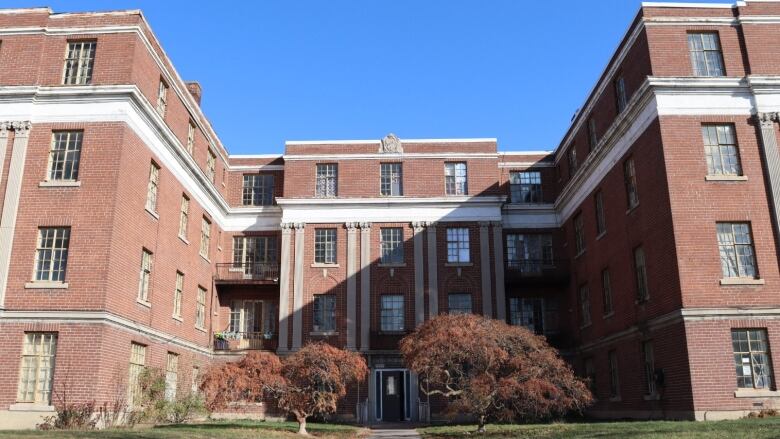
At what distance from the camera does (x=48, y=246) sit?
22250 millimetres

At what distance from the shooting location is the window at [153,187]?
84.5 feet

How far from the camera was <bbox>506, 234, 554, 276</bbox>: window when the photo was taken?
36.1 meters

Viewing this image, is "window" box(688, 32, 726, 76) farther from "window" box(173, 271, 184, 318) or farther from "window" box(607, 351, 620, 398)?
"window" box(173, 271, 184, 318)

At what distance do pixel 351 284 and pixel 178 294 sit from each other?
29.4ft

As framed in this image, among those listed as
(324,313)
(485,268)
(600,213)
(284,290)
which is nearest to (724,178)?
(600,213)

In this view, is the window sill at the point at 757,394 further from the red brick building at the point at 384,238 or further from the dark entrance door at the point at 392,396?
the dark entrance door at the point at 392,396

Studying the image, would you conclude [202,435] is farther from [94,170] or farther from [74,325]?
[94,170]

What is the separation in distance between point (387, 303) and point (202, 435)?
1756cm

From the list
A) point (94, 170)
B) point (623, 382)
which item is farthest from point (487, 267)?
point (94, 170)

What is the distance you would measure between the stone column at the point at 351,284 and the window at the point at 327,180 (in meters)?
2.17

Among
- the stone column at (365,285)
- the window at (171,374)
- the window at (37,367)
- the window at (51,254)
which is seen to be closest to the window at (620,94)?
the stone column at (365,285)

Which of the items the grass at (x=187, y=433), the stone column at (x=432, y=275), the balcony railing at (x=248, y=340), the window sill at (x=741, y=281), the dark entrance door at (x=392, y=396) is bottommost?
the grass at (x=187, y=433)

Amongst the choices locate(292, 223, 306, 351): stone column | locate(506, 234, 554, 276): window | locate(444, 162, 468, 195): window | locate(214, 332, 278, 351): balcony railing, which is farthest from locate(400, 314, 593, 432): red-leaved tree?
locate(444, 162, 468, 195): window

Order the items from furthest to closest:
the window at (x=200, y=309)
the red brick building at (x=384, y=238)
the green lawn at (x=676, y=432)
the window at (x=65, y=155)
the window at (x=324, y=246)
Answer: the window at (x=324, y=246) → the window at (x=200, y=309) → the window at (x=65, y=155) → the red brick building at (x=384, y=238) → the green lawn at (x=676, y=432)
